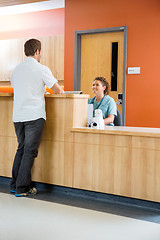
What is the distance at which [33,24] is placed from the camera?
696 centimetres

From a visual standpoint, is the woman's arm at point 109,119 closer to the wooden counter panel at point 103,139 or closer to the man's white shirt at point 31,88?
the wooden counter panel at point 103,139

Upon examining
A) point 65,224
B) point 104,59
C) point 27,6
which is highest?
point 27,6

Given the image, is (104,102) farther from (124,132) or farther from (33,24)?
(33,24)

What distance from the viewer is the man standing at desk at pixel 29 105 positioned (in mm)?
3199

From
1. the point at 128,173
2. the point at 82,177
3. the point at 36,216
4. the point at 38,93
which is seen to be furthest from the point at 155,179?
the point at 38,93

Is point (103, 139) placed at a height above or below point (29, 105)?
below

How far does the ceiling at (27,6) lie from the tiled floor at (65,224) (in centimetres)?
399

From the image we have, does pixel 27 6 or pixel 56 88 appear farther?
pixel 27 6

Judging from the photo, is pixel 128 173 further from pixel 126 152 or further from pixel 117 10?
pixel 117 10

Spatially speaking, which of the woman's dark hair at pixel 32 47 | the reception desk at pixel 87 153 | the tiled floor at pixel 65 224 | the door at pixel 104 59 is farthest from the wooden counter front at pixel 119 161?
the door at pixel 104 59

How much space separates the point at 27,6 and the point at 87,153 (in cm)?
426

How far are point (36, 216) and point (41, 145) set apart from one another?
0.98 metres

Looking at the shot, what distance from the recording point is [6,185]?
3.79 meters

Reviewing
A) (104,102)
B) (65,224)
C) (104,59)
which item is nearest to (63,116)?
(104,102)
